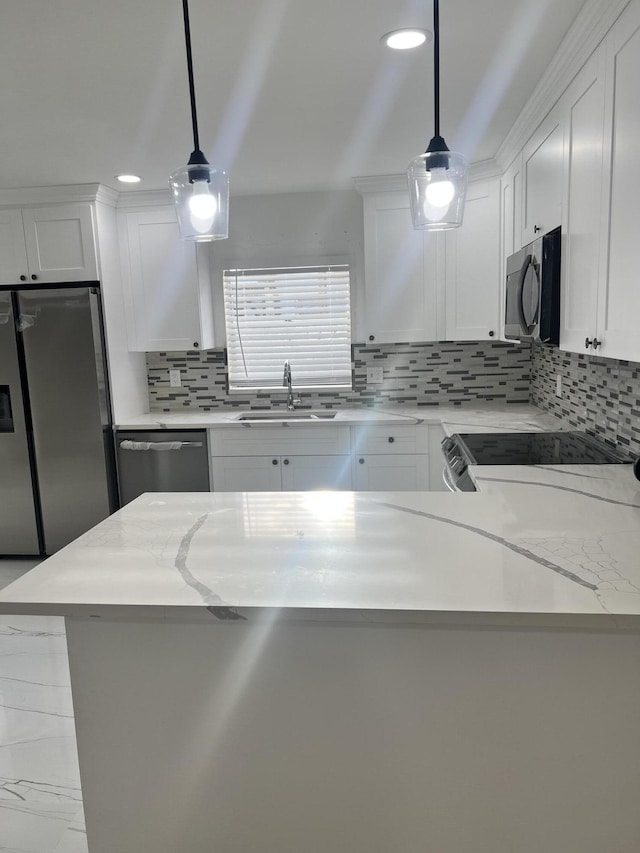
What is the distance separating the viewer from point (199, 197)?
4.58 ft

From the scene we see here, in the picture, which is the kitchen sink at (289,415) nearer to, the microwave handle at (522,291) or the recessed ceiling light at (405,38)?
the microwave handle at (522,291)

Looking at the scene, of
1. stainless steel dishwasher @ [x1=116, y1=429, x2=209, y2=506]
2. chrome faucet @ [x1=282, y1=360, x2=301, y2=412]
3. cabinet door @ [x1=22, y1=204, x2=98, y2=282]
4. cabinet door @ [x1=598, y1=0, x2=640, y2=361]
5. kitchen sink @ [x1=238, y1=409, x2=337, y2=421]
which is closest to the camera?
cabinet door @ [x1=598, y1=0, x2=640, y2=361]

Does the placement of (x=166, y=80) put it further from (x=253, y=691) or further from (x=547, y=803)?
(x=547, y=803)

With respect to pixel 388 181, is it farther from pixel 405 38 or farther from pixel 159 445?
pixel 159 445

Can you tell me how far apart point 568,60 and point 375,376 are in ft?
7.51

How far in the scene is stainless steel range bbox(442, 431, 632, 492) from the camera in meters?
2.20

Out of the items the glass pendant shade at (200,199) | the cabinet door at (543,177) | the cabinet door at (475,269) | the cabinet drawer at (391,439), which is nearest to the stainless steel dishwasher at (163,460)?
the cabinet drawer at (391,439)

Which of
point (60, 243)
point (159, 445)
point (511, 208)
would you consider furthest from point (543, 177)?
point (60, 243)

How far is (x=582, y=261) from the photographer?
199 centimetres

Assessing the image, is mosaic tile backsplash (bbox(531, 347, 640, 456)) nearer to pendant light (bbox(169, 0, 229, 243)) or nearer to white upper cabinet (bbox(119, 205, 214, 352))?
→ pendant light (bbox(169, 0, 229, 243))

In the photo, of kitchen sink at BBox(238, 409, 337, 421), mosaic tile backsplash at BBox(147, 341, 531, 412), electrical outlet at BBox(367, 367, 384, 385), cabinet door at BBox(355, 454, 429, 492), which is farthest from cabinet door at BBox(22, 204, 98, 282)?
cabinet door at BBox(355, 454, 429, 492)

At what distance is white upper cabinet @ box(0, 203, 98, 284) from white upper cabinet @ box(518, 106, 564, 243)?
241 cm

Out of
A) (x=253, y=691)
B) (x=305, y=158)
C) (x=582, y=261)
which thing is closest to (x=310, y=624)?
(x=253, y=691)

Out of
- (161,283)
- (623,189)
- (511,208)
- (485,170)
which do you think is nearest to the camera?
(623,189)
